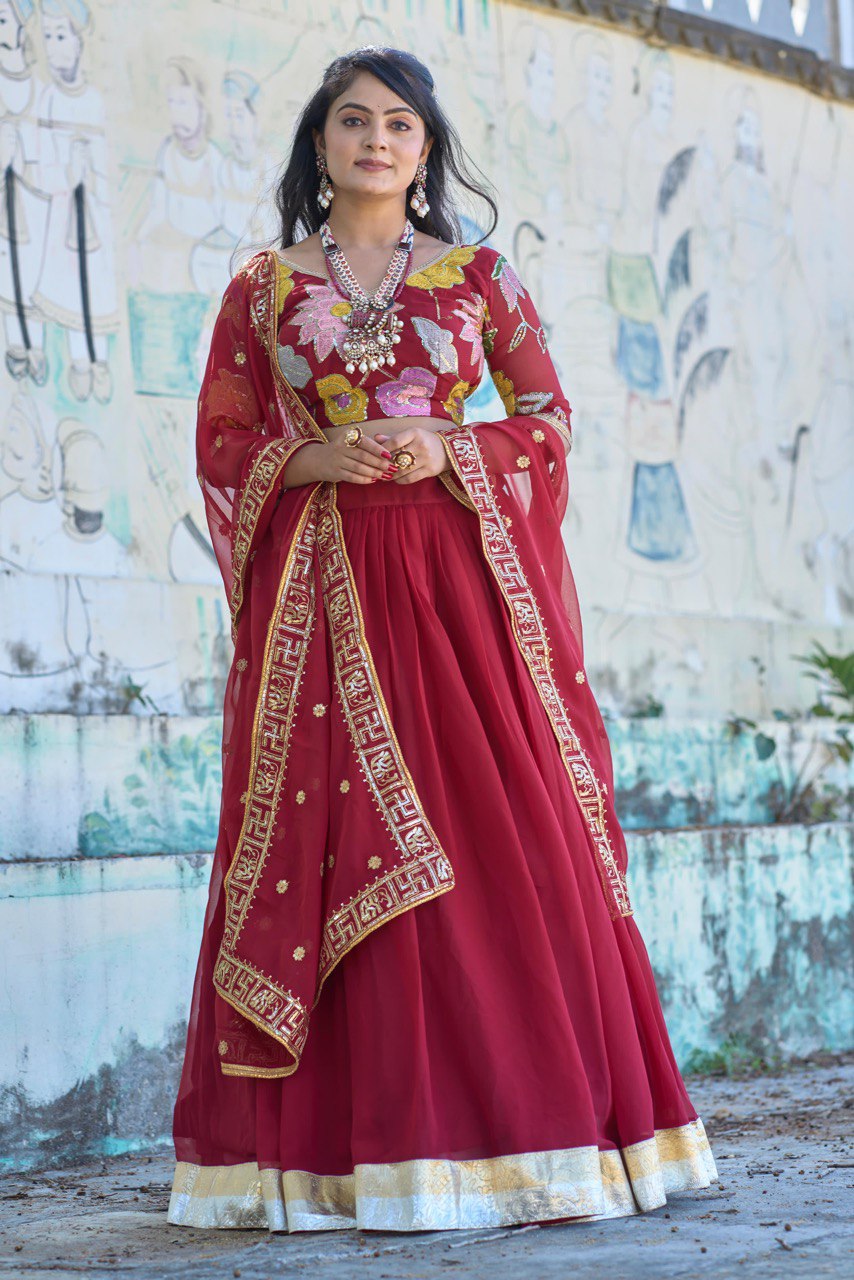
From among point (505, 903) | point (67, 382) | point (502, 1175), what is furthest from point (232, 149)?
point (502, 1175)

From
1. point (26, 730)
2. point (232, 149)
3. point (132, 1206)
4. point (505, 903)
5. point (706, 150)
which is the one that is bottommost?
point (132, 1206)

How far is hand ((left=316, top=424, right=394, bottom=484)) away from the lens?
2.87 meters

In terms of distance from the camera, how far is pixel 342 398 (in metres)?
3.00

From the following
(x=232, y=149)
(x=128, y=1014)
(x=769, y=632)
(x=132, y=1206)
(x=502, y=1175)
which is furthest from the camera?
(x=769, y=632)

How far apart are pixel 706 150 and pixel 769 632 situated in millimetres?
1869

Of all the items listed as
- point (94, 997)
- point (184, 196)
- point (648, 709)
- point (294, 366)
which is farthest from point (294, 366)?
point (648, 709)

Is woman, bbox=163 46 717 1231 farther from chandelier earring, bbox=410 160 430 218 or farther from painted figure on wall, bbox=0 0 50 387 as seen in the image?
painted figure on wall, bbox=0 0 50 387

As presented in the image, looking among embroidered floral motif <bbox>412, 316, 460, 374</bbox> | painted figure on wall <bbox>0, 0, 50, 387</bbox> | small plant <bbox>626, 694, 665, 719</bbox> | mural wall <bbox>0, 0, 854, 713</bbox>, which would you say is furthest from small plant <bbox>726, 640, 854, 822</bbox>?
embroidered floral motif <bbox>412, 316, 460, 374</bbox>

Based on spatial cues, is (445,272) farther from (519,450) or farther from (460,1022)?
(460,1022)

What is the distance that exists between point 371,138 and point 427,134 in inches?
6.2

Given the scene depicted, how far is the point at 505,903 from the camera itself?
2.76m

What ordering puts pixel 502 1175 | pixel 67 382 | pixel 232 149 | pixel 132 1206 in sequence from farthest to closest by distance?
1. pixel 232 149
2. pixel 67 382
3. pixel 132 1206
4. pixel 502 1175

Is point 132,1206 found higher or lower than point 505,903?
lower

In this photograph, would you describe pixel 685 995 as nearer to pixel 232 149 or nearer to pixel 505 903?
pixel 505 903
